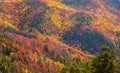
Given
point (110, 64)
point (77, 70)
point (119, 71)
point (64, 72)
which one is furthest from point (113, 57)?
point (64, 72)

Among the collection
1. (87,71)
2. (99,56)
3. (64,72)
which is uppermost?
(99,56)

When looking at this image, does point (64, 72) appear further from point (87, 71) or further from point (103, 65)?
point (103, 65)

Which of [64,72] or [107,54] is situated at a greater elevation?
[107,54]

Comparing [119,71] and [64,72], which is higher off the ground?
[119,71]

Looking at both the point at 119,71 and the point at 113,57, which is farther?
the point at 119,71

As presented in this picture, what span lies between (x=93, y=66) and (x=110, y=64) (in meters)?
2.47

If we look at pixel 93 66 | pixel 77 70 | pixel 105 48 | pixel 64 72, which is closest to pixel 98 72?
pixel 93 66

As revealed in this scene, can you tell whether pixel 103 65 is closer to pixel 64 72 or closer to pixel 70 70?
pixel 70 70

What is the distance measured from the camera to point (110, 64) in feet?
116

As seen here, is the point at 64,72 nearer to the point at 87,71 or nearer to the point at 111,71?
the point at 87,71

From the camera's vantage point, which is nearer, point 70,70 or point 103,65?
point 103,65

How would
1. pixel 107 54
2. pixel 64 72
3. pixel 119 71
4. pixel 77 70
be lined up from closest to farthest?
pixel 107 54
pixel 119 71
pixel 77 70
pixel 64 72

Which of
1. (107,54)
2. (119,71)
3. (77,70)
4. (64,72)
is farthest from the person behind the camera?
(64,72)

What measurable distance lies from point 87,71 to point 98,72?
6.31ft
